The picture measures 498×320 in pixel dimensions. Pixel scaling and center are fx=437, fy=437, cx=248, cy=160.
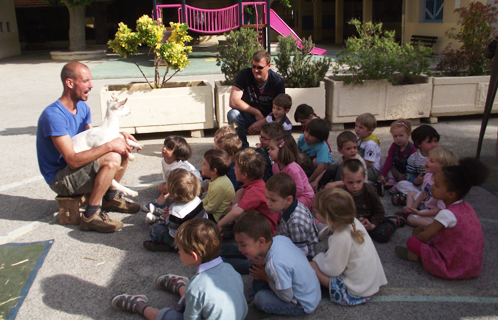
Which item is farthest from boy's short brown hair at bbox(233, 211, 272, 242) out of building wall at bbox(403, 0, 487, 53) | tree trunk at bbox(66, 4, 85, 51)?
tree trunk at bbox(66, 4, 85, 51)

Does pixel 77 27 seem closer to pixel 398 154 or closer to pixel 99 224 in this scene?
pixel 99 224

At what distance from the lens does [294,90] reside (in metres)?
7.06

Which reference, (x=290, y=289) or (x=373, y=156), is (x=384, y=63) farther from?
(x=290, y=289)

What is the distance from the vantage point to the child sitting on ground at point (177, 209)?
341cm

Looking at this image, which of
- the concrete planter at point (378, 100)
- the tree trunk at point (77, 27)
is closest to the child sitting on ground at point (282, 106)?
the concrete planter at point (378, 100)

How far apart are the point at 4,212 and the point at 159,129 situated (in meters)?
2.82

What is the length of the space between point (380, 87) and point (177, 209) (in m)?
4.82

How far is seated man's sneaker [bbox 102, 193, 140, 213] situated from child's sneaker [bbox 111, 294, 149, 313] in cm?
158

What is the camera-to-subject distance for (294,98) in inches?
277

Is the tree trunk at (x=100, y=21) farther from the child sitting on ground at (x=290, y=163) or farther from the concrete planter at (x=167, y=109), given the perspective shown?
the child sitting on ground at (x=290, y=163)

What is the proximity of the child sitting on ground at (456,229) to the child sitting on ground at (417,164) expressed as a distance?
1291 millimetres

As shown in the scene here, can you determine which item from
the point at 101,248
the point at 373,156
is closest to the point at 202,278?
the point at 101,248

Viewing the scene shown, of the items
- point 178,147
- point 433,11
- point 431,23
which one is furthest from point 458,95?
point 433,11

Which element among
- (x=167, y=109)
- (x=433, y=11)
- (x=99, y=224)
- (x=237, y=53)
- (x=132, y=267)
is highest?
(x=433, y=11)
